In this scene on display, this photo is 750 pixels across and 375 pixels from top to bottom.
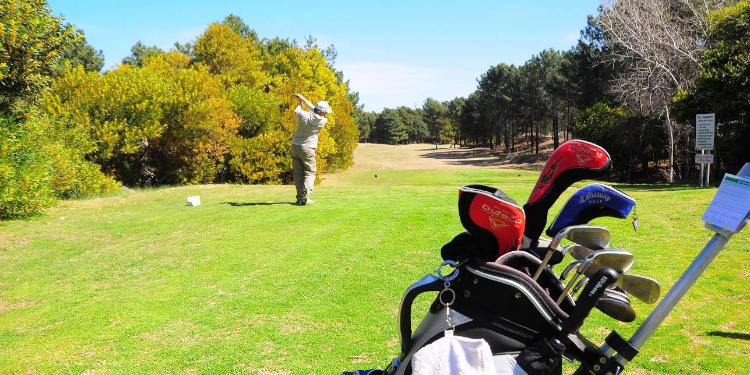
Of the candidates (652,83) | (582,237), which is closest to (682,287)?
(582,237)

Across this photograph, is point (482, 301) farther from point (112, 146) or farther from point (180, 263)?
point (112, 146)

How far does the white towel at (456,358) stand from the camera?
68.2 inches

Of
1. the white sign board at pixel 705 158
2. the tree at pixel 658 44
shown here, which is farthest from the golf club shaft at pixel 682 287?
the tree at pixel 658 44

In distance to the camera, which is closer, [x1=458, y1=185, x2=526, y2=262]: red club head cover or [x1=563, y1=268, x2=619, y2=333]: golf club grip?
[x1=563, y1=268, x2=619, y2=333]: golf club grip

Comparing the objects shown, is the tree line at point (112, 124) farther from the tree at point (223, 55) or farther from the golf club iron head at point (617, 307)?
the golf club iron head at point (617, 307)

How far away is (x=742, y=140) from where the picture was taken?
75.5 feet

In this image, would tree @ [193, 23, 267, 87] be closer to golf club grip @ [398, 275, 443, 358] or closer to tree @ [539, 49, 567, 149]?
golf club grip @ [398, 275, 443, 358]

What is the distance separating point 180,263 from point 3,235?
15.6ft

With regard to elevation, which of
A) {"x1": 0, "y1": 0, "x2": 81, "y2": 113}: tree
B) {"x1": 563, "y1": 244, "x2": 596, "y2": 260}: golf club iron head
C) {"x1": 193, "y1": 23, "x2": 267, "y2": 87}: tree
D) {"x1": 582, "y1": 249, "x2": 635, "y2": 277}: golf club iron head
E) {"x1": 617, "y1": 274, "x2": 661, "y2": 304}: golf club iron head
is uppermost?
{"x1": 193, "y1": 23, "x2": 267, "y2": 87}: tree

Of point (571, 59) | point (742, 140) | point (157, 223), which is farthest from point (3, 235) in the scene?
point (571, 59)

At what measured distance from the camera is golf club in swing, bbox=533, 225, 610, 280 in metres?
2.12

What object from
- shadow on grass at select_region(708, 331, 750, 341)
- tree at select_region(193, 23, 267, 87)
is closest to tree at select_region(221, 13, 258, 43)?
tree at select_region(193, 23, 267, 87)

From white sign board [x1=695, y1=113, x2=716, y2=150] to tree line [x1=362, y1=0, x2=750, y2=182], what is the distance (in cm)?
278

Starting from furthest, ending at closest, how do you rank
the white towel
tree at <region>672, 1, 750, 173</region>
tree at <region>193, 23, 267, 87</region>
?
tree at <region>193, 23, 267, 87</region> < tree at <region>672, 1, 750, 173</region> < the white towel
